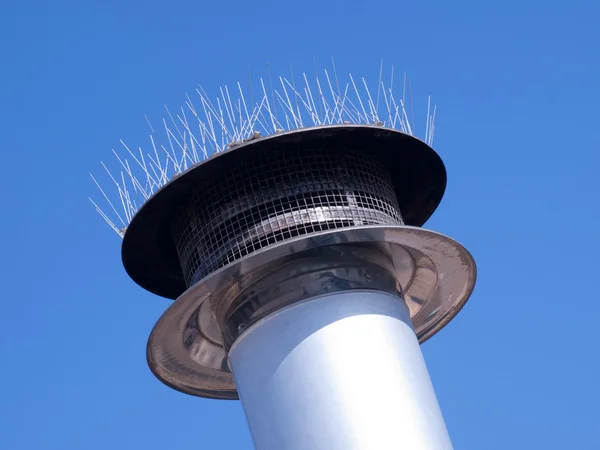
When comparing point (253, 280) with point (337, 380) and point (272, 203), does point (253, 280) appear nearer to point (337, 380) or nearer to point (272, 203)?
point (272, 203)

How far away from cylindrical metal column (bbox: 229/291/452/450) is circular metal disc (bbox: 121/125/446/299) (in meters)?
3.08

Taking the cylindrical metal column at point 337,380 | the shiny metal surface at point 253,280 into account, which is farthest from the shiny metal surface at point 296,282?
the cylindrical metal column at point 337,380

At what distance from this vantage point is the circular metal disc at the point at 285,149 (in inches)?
968

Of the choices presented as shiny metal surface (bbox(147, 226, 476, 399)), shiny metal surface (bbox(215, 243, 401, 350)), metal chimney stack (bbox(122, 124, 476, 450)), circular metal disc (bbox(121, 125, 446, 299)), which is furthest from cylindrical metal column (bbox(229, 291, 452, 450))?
circular metal disc (bbox(121, 125, 446, 299))

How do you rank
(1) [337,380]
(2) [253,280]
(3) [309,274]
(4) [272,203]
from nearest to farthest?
(1) [337,380] < (4) [272,203] < (3) [309,274] < (2) [253,280]

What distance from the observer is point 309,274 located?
81.9ft

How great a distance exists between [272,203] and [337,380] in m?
3.76

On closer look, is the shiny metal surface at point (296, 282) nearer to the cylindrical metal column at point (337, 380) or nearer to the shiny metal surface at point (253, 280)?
the shiny metal surface at point (253, 280)

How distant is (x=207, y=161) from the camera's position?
24.4 metres

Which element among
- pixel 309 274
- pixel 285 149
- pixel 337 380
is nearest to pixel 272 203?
pixel 285 149

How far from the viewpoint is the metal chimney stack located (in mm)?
23641

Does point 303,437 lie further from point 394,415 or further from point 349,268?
point 349,268

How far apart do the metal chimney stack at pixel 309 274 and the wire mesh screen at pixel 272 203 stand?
0.03m

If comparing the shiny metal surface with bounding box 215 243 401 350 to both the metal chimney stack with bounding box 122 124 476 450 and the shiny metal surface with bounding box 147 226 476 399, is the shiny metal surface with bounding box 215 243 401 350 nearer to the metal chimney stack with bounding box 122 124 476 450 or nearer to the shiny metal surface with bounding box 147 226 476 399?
the metal chimney stack with bounding box 122 124 476 450
